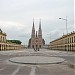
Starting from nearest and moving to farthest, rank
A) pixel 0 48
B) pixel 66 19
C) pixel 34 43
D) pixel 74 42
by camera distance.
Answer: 1. pixel 66 19
2. pixel 74 42
3. pixel 0 48
4. pixel 34 43

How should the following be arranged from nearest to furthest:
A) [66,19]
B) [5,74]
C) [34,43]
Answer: [5,74], [66,19], [34,43]

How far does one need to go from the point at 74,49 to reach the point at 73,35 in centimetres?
660

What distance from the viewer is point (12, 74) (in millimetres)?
13266

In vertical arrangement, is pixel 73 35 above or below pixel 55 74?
Result: above

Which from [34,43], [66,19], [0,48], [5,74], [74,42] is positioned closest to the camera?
[5,74]

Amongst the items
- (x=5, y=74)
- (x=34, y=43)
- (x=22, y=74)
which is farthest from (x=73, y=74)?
(x=34, y=43)

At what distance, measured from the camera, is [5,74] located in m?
13.2

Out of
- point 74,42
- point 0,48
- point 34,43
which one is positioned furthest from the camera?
point 34,43

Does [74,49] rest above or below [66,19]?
below

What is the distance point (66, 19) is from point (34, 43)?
141 meters

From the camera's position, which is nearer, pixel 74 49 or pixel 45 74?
pixel 45 74

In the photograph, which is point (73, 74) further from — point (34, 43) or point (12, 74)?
point (34, 43)

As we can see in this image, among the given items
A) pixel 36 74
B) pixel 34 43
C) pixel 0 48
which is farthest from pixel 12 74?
pixel 34 43

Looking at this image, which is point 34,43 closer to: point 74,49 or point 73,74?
point 74,49
